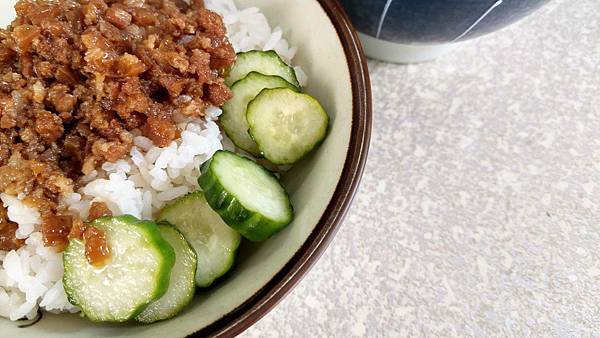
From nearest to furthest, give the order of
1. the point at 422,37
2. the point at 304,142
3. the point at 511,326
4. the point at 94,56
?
the point at 94,56
the point at 304,142
the point at 511,326
the point at 422,37

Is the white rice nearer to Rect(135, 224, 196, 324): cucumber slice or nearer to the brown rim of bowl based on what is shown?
Rect(135, 224, 196, 324): cucumber slice

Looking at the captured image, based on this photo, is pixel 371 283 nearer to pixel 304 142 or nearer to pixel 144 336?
pixel 304 142

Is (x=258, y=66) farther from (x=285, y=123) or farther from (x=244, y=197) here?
(x=244, y=197)

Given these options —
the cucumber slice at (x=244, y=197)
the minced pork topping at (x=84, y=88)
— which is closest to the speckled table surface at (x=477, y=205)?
the cucumber slice at (x=244, y=197)

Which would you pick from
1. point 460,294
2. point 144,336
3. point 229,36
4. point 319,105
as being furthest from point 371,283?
point 229,36

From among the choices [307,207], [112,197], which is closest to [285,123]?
[307,207]

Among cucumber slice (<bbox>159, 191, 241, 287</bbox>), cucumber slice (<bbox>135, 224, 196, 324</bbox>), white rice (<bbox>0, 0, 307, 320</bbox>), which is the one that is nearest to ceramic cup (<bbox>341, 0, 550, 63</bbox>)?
white rice (<bbox>0, 0, 307, 320</bbox>)

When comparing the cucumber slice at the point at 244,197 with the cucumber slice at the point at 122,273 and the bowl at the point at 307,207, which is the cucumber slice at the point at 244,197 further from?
the cucumber slice at the point at 122,273
